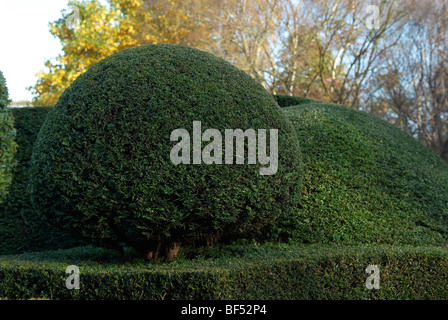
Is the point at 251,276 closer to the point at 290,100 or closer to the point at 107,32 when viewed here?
the point at 290,100

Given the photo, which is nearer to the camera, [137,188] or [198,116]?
[137,188]

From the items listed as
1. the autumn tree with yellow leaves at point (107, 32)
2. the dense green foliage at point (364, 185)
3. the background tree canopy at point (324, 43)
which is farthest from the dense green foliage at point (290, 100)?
the autumn tree with yellow leaves at point (107, 32)

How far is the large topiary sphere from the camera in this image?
4328 millimetres

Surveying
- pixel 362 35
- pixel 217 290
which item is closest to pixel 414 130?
pixel 362 35

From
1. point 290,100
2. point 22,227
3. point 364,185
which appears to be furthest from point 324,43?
point 22,227

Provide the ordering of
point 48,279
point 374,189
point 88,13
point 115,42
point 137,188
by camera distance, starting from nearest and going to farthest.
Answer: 1. point 48,279
2. point 137,188
3. point 374,189
4. point 88,13
5. point 115,42

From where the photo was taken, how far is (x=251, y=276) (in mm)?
3943

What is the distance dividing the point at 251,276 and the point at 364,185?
3.79 metres

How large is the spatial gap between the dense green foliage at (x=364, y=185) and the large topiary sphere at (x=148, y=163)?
1.56m

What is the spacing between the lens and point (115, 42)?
59.6 ft

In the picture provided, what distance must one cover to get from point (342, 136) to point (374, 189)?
132 cm

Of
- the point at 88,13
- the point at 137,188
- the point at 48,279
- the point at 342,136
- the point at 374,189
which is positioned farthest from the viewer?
the point at 88,13
